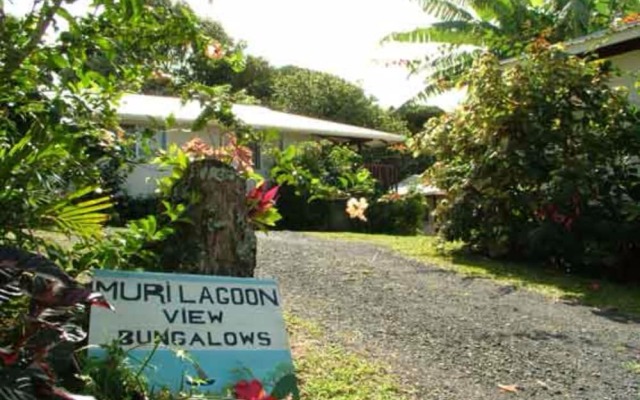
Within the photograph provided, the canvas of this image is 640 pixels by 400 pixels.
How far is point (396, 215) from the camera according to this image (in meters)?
18.5

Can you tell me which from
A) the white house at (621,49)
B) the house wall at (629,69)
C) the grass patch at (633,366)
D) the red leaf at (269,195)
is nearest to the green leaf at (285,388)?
the red leaf at (269,195)

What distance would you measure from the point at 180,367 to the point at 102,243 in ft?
3.15

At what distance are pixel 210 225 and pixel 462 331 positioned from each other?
2629 millimetres

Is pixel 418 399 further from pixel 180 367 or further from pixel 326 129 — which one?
pixel 326 129

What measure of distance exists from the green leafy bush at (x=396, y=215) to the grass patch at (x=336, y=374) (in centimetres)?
1309

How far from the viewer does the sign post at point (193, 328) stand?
10.7 feet

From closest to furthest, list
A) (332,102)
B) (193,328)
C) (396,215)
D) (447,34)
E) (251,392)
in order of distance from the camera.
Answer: (251,392) < (193,328) < (396,215) < (447,34) < (332,102)

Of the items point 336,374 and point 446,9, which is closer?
point 336,374

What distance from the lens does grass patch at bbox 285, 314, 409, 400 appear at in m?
4.07

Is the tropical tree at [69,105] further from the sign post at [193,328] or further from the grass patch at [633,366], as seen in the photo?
the grass patch at [633,366]

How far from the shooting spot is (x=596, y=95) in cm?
1057

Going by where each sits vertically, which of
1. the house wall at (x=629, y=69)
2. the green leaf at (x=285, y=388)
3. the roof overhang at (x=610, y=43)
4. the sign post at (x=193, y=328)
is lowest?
the green leaf at (x=285, y=388)

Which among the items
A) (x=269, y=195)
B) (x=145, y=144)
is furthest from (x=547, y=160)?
(x=145, y=144)

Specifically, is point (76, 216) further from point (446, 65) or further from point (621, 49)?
point (446, 65)
